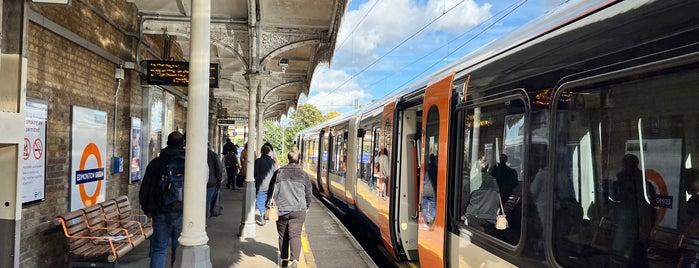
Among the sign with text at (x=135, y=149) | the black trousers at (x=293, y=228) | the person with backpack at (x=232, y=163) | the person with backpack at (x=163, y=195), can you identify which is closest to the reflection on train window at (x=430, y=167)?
the black trousers at (x=293, y=228)

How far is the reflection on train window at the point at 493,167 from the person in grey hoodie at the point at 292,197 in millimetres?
2553

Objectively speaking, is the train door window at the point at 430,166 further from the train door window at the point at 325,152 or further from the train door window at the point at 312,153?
the train door window at the point at 312,153

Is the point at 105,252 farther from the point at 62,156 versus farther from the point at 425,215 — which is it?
the point at 425,215

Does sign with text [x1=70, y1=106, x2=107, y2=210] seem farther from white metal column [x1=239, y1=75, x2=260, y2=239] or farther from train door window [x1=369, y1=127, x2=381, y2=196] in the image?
train door window [x1=369, y1=127, x2=381, y2=196]

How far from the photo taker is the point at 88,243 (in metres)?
5.30

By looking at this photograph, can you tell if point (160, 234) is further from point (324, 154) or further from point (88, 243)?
point (324, 154)

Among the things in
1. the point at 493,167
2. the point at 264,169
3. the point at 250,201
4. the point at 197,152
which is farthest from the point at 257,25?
the point at 493,167

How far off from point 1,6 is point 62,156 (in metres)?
2.09

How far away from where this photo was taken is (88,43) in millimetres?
5973

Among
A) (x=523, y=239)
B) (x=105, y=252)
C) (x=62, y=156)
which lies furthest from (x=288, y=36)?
(x=523, y=239)

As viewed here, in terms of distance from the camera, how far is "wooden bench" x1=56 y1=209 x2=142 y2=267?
4852 millimetres

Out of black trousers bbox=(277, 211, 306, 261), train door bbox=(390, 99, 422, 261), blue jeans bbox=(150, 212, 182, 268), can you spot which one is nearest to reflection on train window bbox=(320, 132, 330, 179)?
black trousers bbox=(277, 211, 306, 261)

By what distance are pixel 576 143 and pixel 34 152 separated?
474 centimetres

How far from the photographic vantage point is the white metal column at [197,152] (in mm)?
3473
